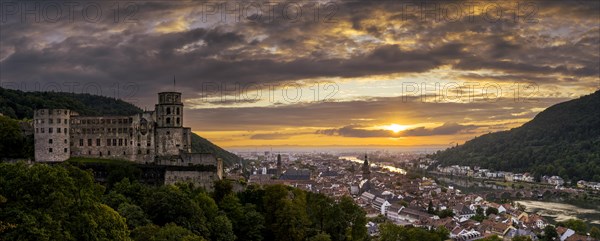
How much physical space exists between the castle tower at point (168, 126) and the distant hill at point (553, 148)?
93.7 m

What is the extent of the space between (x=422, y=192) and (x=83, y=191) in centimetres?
7512

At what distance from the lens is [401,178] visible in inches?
4660

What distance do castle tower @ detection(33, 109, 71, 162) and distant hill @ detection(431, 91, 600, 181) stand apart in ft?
327

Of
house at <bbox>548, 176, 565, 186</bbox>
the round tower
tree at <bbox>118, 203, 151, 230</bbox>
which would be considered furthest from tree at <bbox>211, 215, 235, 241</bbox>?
house at <bbox>548, 176, 565, 186</bbox>

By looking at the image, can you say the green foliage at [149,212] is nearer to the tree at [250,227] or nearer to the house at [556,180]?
the tree at [250,227]

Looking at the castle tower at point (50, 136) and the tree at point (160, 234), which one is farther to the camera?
the castle tower at point (50, 136)

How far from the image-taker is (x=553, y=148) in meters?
151

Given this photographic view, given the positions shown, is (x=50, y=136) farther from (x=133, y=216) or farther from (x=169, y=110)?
(x=133, y=216)

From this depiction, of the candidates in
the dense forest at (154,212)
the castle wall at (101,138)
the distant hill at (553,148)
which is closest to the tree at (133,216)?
the dense forest at (154,212)

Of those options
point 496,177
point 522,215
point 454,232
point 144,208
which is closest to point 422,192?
point 522,215

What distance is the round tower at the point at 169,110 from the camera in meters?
39.2

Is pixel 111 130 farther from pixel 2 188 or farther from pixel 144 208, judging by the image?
pixel 2 188

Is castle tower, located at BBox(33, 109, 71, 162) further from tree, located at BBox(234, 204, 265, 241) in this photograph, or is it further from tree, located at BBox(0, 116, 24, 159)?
tree, located at BBox(234, 204, 265, 241)

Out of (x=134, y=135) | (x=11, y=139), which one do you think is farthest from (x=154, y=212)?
(x=11, y=139)
